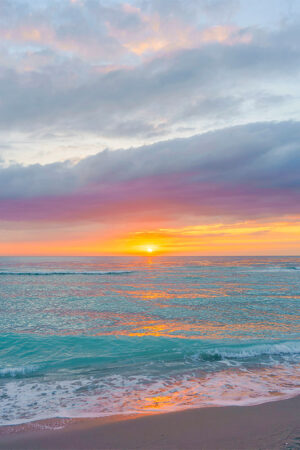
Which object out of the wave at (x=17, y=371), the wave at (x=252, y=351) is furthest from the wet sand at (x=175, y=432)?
the wave at (x=252, y=351)

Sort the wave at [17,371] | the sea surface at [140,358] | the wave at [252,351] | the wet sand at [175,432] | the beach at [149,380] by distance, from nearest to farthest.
Answer: the wet sand at [175,432] → the beach at [149,380] → the sea surface at [140,358] → the wave at [17,371] → the wave at [252,351]

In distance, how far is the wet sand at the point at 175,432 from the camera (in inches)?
206

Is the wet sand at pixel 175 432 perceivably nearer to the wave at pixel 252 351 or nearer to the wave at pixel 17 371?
the wave at pixel 17 371

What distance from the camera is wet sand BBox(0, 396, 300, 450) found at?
5238 mm

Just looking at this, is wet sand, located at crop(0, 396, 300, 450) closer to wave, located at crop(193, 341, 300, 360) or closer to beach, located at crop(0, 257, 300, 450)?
beach, located at crop(0, 257, 300, 450)

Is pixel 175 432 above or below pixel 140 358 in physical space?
above

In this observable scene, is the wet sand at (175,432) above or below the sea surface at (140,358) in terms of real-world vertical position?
above

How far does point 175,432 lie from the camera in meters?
5.65

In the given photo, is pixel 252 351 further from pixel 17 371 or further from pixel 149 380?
pixel 17 371

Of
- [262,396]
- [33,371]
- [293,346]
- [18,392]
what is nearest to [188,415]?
[262,396]

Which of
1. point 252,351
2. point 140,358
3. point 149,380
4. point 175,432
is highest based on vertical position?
point 175,432

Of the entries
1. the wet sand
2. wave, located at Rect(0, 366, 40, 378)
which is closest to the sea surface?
wave, located at Rect(0, 366, 40, 378)

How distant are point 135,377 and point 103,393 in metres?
1.48

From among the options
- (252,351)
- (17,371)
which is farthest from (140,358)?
(252,351)
